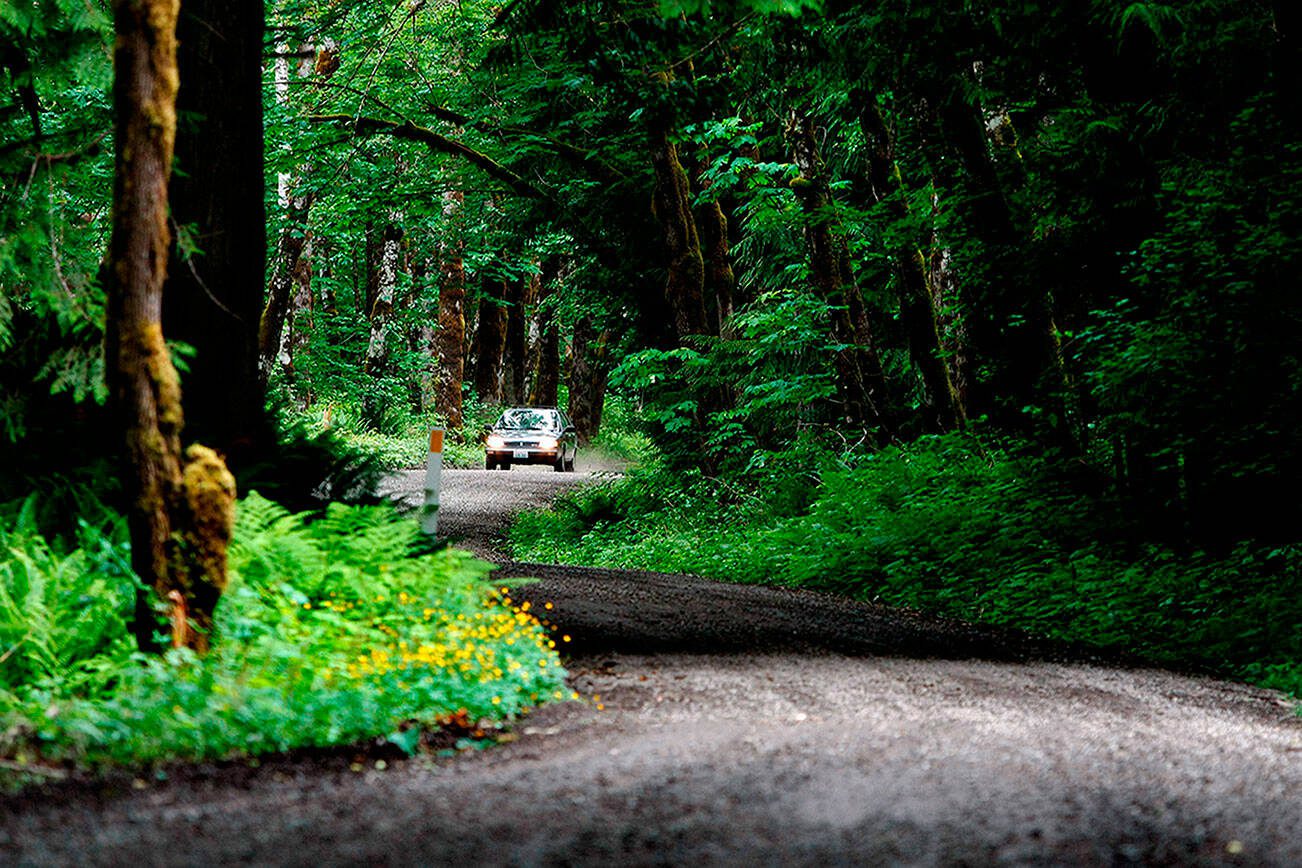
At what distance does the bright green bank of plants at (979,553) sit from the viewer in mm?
10750

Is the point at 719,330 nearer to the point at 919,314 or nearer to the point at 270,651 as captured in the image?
the point at 919,314

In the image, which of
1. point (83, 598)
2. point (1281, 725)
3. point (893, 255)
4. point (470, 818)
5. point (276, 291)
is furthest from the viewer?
point (276, 291)

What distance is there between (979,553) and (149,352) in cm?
984

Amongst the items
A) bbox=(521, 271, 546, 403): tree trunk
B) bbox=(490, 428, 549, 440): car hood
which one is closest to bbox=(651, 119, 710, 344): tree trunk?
bbox=(490, 428, 549, 440): car hood

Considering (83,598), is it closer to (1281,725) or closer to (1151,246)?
(1281,725)

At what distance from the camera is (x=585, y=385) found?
166 feet

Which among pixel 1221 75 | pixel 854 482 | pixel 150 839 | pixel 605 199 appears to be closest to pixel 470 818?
pixel 150 839

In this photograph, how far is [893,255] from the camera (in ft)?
61.3

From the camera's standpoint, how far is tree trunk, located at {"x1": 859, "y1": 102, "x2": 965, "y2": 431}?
17.7 meters

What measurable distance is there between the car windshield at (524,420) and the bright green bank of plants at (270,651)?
32.4m

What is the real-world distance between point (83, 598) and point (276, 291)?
2909cm

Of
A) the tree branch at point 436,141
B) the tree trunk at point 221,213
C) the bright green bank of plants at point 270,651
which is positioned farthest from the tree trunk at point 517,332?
the bright green bank of plants at point 270,651

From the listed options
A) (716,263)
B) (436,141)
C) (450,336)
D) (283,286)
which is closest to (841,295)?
(716,263)

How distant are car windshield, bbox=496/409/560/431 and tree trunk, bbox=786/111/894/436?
22.3 meters
